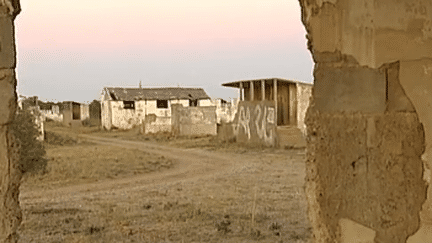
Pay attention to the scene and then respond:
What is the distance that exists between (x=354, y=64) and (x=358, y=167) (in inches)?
23.9

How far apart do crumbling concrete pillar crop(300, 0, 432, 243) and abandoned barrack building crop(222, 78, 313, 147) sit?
12831mm

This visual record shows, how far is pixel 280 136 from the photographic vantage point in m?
15.9

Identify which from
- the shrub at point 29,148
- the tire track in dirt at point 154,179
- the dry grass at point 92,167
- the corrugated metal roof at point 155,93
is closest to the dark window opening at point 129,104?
the corrugated metal roof at point 155,93

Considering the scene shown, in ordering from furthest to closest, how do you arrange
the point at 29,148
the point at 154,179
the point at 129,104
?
the point at 129,104 < the point at 29,148 < the point at 154,179

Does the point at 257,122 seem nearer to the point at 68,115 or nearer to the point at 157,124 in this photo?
the point at 157,124

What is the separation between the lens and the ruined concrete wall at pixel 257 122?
15.5 meters

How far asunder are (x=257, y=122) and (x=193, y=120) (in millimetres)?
5899

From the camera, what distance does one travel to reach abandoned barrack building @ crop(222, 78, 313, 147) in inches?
620

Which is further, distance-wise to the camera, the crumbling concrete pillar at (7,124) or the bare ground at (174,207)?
the bare ground at (174,207)

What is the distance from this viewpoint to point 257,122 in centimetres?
1580

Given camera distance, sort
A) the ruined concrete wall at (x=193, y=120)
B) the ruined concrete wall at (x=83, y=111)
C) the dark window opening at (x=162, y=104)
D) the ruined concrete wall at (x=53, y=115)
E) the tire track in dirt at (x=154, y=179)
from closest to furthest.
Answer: the tire track in dirt at (x=154, y=179) → the ruined concrete wall at (x=193, y=120) → the dark window opening at (x=162, y=104) → the ruined concrete wall at (x=83, y=111) → the ruined concrete wall at (x=53, y=115)

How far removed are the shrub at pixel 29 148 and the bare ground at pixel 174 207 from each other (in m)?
0.92

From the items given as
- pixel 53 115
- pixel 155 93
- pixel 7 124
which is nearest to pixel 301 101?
pixel 7 124

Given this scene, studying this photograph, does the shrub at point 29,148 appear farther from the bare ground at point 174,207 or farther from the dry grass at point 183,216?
the dry grass at point 183,216
